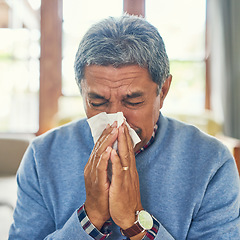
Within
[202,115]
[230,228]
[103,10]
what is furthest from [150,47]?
[103,10]

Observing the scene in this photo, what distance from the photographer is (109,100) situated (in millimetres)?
1042

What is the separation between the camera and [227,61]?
12.5 feet

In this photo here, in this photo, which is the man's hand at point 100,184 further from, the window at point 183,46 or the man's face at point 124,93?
the window at point 183,46

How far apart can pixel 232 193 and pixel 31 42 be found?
3.67 meters

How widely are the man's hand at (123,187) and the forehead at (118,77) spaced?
0.14 metres

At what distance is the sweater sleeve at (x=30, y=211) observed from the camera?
3.60 feet

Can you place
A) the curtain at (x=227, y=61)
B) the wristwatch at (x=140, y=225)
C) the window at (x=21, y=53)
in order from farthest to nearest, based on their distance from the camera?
the window at (x=21, y=53) → the curtain at (x=227, y=61) → the wristwatch at (x=140, y=225)

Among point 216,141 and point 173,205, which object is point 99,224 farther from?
point 216,141

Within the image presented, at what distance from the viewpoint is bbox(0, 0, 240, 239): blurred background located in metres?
4.01

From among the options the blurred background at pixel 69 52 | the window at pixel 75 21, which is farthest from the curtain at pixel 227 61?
the window at pixel 75 21

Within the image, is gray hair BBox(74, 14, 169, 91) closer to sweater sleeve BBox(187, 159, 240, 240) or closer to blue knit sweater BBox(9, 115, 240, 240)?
blue knit sweater BBox(9, 115, 240, 240)

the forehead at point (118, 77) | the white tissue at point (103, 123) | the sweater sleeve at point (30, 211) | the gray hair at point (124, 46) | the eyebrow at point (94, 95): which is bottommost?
the sweater sleeve at point (30, 211)

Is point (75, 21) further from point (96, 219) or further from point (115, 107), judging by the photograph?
point (96, 219)

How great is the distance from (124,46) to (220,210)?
2.01 feet
